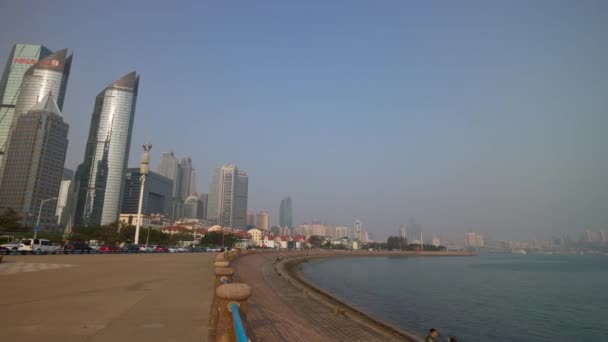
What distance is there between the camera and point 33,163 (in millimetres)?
132250

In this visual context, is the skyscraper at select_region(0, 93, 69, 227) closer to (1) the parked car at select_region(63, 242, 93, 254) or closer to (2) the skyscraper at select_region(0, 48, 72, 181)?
(2) the skyscraper at select_region(0, 48, 72, 181)

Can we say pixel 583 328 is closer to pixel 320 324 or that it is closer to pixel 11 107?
pixel 320 324

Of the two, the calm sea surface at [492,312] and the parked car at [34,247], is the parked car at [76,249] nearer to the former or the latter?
the parked car at [34,247]

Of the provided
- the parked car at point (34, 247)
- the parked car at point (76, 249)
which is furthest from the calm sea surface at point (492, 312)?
the parked car at point (76, 249)

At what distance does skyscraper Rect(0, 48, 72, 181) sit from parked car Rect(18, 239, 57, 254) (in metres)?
158

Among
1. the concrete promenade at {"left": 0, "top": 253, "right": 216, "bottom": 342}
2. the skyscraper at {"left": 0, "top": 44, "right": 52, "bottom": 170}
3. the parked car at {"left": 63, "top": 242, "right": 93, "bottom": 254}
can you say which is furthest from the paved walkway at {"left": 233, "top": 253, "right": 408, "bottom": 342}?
the skyscraper at {"left": 0, "top": 44, "right": 52, "bottom": 170}

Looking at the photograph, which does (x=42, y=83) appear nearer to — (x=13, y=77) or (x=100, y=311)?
(x=13, y=77)

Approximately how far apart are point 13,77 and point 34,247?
638ft

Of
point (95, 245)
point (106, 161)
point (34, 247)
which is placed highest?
point (106, 161)

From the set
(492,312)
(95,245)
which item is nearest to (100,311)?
(492,312)

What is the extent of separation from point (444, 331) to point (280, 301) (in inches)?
343

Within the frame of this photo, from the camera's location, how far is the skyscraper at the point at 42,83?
16612 centimetres

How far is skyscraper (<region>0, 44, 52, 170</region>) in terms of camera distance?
16350 centimetres

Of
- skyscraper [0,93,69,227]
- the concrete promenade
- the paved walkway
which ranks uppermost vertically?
skyscraper [0,93,69,227]
